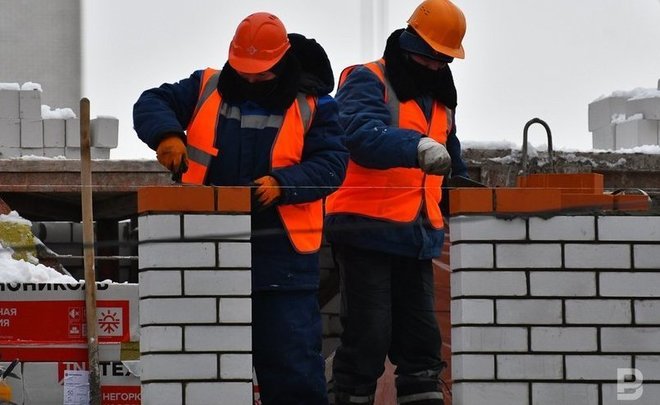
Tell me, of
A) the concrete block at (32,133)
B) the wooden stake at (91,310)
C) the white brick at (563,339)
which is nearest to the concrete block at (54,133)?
the concrete block at (32,133)

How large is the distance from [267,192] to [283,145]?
20cm

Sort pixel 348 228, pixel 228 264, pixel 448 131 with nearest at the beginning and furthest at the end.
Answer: pixel 228 264
pixel 348 228
pixel 448 131

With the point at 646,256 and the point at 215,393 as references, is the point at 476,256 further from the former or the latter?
the point at 215,393

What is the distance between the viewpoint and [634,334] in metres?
4.36

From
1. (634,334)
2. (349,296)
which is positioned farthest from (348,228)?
(634,334)

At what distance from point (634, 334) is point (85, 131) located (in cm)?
221

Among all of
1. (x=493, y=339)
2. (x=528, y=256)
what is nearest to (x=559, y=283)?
(x=528, y=256)

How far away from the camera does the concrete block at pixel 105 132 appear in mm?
7379

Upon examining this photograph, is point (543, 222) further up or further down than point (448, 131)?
further down

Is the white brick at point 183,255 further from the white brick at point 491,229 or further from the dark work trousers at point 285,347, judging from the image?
the white brick at point 491,229

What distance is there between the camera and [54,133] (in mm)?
7625

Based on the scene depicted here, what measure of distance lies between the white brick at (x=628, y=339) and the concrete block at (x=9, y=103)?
4183mm

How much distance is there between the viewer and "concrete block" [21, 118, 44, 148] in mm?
7543

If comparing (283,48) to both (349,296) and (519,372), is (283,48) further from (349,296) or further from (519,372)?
(519,372)
